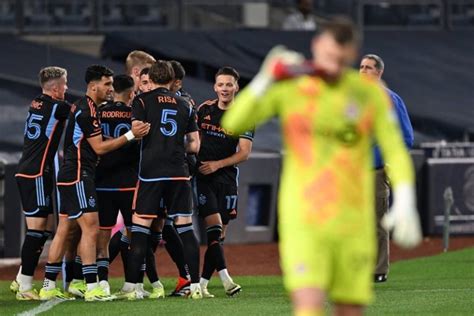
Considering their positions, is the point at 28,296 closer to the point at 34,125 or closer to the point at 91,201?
the point at 91,201

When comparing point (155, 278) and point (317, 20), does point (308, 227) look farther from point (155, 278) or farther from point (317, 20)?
point (317, 20)

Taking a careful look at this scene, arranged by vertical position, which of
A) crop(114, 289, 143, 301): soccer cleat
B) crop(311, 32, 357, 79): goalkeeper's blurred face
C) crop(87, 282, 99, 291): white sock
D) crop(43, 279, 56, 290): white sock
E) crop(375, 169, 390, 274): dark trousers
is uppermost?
crop(311, 32, 357, 79): goalkeeper's blurred face

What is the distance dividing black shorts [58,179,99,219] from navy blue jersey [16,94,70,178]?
2.04 ft

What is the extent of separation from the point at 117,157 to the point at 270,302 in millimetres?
1769

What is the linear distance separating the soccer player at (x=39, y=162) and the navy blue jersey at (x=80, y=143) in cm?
44

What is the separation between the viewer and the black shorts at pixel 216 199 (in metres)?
12.1

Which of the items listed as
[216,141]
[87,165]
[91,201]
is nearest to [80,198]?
[91,201]

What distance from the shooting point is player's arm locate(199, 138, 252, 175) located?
12016 mm

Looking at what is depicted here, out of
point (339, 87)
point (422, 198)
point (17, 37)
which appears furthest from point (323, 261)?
point (17, 37)

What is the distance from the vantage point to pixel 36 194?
12133 millimetres

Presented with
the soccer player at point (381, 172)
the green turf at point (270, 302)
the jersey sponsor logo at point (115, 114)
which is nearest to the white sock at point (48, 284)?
the green turf at point (270, 302)

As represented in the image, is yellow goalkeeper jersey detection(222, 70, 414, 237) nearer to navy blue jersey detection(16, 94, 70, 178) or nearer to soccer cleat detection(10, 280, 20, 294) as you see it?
navy blue jersey detection(16, 94, 70, 178)

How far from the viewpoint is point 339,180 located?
22.7 feet

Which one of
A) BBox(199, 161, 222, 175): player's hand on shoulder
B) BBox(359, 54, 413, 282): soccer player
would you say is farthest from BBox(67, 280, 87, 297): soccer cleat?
BBox(359, 54, 413, 282): soccer player
